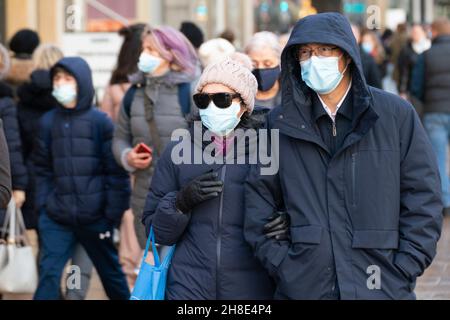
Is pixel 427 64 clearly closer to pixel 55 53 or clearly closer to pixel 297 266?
pixel 55 53

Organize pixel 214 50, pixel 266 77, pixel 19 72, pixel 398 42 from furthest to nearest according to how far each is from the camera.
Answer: pixel 398 42, pixel 19 72, pixel 214 50, pixel 266 77

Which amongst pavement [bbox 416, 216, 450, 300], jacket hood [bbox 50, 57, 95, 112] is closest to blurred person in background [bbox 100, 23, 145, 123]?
jacket hood [bbox 50, 57, 95, 112]

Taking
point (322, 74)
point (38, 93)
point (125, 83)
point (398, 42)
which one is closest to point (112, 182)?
Answer: point (38, 93)

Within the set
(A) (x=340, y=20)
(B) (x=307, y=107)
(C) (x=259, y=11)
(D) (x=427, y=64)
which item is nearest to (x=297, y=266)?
(B) (x=307, y=107)

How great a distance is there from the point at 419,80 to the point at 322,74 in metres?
7.67

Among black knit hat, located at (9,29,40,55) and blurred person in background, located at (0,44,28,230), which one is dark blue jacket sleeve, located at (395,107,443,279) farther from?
black knit hat, located at (9,29,40,55)

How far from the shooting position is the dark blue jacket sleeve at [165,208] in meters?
5.01

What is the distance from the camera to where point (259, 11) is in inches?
1219

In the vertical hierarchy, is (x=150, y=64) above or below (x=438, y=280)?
above

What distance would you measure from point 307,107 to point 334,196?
0.41 metres

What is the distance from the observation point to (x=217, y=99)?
16.9 ft

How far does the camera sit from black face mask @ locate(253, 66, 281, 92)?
25.0ft

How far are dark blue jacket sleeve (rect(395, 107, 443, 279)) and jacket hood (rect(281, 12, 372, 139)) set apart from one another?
0.21 m

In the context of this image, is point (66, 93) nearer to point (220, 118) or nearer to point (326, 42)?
point (220, 118)
